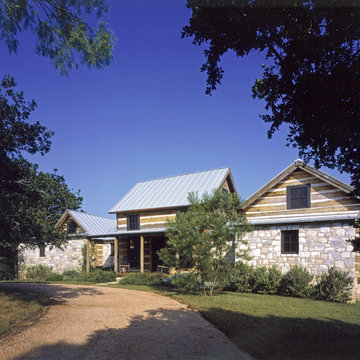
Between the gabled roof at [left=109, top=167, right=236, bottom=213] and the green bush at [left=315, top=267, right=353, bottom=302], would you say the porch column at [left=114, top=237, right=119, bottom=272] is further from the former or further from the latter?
the green bush at [left=315, top=267, right=353, bottom=302]

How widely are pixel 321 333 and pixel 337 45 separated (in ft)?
21.0

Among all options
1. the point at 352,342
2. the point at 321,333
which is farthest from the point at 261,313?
the point at 352,342

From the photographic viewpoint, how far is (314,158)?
21.5 ft

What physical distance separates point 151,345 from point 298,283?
10099 millimetres

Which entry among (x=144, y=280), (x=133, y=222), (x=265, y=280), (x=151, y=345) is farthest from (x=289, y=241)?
(x=133, y=222)

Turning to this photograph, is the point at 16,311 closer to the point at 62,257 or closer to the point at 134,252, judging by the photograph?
the point at 134,252

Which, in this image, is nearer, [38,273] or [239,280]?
[239,280]

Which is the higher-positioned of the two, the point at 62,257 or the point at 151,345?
the point at 151,345

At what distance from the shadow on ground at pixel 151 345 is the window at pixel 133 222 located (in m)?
18.2

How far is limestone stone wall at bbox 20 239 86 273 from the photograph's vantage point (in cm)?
2938

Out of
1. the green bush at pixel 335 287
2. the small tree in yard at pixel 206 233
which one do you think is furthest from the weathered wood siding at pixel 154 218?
the green bush at pixel 335 287

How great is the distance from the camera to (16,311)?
1057cm

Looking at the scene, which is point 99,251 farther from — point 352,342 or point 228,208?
point 352,342

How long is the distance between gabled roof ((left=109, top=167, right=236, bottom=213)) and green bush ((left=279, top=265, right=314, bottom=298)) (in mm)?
10409
